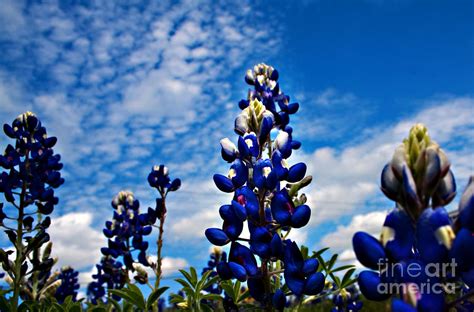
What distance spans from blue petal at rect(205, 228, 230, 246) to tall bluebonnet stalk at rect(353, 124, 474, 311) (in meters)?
1.36

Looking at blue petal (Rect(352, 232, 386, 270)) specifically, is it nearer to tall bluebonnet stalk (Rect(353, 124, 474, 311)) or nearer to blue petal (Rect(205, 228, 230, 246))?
tall bluebonnet stalk (Rect(353, 124, 474, 311))

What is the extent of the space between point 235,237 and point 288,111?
2.74m

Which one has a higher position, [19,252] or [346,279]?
[19,252]

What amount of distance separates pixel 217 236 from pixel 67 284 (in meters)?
6.89

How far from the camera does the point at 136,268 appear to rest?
18.8 feet

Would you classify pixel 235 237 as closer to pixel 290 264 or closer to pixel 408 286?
pixel 290 264

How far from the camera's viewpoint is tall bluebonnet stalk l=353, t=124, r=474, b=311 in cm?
186

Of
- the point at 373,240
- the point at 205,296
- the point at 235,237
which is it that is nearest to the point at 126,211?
the point at 205,296

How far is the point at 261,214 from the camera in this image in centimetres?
330

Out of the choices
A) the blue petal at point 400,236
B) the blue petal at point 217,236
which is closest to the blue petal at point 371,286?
the blue petal at point 400,236

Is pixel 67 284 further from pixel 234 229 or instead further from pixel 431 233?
pixel 431 233

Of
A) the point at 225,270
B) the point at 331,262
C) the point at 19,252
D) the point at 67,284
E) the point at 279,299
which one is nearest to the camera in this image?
the point at 279,299

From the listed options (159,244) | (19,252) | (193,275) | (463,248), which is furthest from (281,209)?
(19,252)

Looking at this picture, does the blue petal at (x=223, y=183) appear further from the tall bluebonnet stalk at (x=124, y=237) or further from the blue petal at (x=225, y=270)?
the tall bluebonnet stalk at (x=124, y=237)
